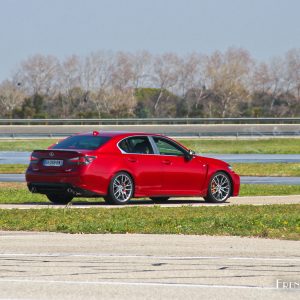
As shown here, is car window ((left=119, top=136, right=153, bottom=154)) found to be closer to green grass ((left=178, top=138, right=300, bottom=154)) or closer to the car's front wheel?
the car's front wheel

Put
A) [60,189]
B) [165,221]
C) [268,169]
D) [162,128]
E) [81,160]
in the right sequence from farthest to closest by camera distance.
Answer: [162,128] < [268,169] < [60,189] < [81,160] < [165,221]

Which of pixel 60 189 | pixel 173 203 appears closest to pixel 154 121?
pixel 173 203

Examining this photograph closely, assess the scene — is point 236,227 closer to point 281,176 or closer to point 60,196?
point 60,196

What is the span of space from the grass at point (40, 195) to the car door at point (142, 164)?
7.02ft

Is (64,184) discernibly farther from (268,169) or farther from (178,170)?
(268,169)

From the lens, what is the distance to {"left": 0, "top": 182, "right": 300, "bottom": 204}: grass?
22219 millimetres

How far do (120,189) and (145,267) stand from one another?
29.1 ft

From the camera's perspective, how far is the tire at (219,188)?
21.5 m

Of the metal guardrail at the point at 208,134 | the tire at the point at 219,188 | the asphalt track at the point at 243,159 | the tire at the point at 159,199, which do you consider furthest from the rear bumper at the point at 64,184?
the metal guardrail at the point at 208,134

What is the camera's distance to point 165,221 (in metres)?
16.0

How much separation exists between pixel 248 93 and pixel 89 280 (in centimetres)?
8617

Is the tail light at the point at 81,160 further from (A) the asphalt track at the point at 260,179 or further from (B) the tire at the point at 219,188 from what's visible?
(A) the asphalt track at the point at 260,179

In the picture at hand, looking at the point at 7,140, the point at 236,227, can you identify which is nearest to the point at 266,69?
the point at 7,140

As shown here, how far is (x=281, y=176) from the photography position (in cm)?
3172
